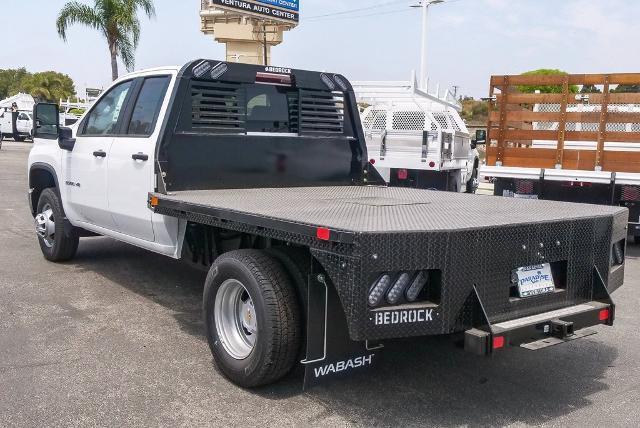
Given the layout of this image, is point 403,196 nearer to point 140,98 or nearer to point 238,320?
point 238,320

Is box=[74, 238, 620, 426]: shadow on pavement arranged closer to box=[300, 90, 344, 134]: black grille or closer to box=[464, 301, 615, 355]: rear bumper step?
box=[464, 301, 615, 355]: rear bumper step

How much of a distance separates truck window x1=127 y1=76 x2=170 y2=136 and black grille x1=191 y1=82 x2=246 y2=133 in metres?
0.29

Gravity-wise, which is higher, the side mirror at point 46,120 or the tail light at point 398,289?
the side mirror at point 46,120

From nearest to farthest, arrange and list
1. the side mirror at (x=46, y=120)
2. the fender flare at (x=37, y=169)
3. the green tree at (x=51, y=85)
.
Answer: the side mirror at (x=46, y=120) → the fender flare at (x=37, y=169) → the green tree at (x=51, y=85)

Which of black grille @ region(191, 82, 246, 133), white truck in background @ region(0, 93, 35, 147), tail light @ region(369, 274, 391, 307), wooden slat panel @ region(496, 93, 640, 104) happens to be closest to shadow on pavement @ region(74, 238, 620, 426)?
tail light @ region(369, 274, 391, 307)

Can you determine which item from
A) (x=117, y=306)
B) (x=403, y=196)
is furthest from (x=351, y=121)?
(x=117, y=306)

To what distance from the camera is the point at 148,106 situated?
5781mm

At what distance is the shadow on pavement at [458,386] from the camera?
154 inches

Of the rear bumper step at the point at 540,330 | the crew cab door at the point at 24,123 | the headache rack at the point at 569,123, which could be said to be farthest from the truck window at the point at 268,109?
the crew cab door at the point at 24,123

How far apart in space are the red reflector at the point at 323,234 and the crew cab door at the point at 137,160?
232 centimetres

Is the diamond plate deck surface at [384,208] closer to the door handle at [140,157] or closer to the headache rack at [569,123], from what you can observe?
the door handle at [140,157]

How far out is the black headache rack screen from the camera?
5.47 metres

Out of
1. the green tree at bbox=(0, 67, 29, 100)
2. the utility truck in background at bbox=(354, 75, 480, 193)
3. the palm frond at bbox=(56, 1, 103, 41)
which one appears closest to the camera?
the utility truck in background at bbox=(354, 75, 480, 193)

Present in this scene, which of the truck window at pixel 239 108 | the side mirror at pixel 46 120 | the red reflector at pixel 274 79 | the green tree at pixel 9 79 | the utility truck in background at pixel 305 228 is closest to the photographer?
the utility truck in background at pixel 305 228
